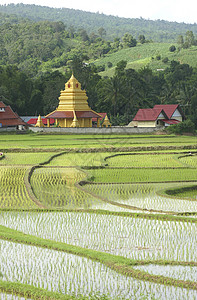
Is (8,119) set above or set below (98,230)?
below

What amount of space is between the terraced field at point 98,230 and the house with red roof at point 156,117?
2566 cm

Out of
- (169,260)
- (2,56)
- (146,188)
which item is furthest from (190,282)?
(2,56)

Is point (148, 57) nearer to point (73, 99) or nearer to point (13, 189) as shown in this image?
point (73, 99)

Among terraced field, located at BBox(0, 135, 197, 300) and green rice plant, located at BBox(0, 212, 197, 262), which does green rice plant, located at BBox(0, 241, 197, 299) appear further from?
green rice plant, located at BBox(0, 212, 197, 262)

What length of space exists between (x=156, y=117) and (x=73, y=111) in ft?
24.9

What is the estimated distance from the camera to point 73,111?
1873 inches

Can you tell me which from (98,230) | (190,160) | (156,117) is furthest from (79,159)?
(156,117)

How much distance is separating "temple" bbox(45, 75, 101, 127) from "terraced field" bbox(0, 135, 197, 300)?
80.9 ft

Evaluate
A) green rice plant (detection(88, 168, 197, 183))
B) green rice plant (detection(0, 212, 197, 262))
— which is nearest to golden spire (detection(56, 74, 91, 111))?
green rice plant (detection(88, 168, 197, 183))

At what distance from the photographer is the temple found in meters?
47.0

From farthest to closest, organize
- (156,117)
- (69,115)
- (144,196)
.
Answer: (156,117) → (69,115) → (144,196)

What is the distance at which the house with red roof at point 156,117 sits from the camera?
47906mm

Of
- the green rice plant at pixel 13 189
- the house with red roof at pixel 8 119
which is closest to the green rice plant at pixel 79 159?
the green rice plant at pixel 13 189

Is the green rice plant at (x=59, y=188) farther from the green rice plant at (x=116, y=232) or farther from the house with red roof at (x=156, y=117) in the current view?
the house with red roof at (x=156, y=117)
